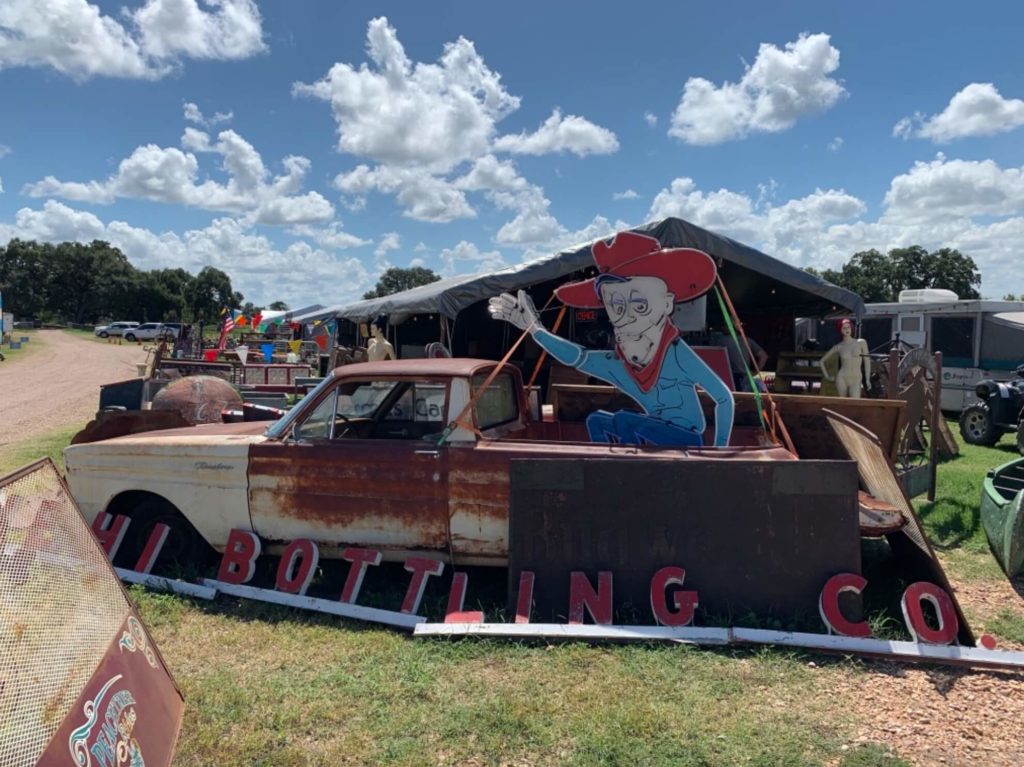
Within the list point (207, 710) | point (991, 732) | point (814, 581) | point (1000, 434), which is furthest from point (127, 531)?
point (1000, 434)

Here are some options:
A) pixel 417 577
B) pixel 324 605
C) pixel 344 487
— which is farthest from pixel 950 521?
pixel 324 605

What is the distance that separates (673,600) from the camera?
3867 mm

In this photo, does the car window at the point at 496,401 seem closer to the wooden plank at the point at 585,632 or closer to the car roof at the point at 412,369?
the car roof at the point at 412,369

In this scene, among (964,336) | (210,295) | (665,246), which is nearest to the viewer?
(665,246)

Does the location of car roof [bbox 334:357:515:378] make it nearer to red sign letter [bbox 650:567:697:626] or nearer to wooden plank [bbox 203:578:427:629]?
wooden plank [bbox 203:578:427:629]

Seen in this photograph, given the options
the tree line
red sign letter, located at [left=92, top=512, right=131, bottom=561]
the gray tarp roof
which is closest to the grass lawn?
red sign letter, located at [left=92, top=512, right=131, bottom=561]

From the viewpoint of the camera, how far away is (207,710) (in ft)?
9.96

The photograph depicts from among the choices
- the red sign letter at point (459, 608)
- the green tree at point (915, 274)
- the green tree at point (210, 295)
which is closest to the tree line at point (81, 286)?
the green tree at point (210, 295)

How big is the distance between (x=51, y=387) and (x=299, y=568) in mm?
19475

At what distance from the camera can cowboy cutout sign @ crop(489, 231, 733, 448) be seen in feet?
15.9

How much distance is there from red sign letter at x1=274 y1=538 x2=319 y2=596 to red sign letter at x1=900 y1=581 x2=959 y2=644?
→ 11.6 feet

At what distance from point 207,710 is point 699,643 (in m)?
2.49

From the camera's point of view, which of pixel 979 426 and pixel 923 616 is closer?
pixel 923 616

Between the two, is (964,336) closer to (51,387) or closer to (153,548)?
(153,548)
